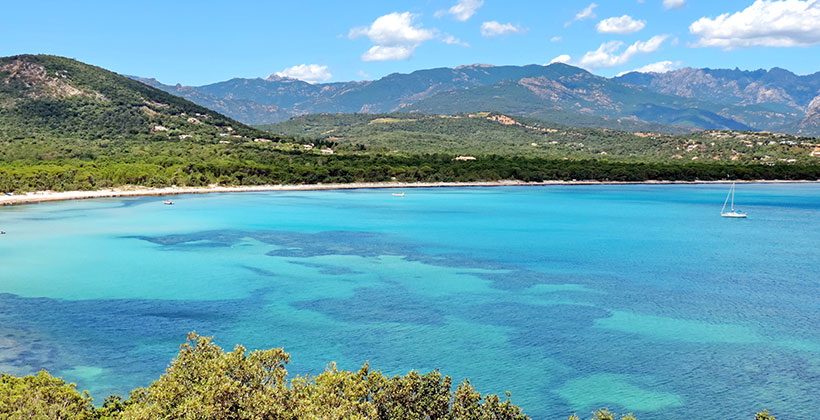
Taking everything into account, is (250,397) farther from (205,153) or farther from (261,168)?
(205,153)

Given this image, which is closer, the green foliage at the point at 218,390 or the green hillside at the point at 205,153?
the green foliage at the point at 218,390

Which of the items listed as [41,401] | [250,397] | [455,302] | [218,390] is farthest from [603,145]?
[41,401]

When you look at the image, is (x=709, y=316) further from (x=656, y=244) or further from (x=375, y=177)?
(x=375, y=177)

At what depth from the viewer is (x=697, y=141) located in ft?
523

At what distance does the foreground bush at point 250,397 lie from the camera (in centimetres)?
1154

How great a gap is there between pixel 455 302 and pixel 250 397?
18.2 m

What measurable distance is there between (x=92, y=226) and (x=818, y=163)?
127314 mm

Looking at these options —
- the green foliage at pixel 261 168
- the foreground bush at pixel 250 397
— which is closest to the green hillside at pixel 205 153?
the green foliage at pixel 261 168

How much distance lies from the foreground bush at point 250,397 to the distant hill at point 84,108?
10417 cm

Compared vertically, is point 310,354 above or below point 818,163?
below

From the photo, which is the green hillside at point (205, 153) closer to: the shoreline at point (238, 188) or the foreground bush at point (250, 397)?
the shoreline at point (238, 188)

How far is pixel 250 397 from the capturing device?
11.9 m

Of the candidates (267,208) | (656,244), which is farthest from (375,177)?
(656,244)

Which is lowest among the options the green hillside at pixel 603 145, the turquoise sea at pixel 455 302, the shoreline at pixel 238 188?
the turquoise sea at pixel 455 302
